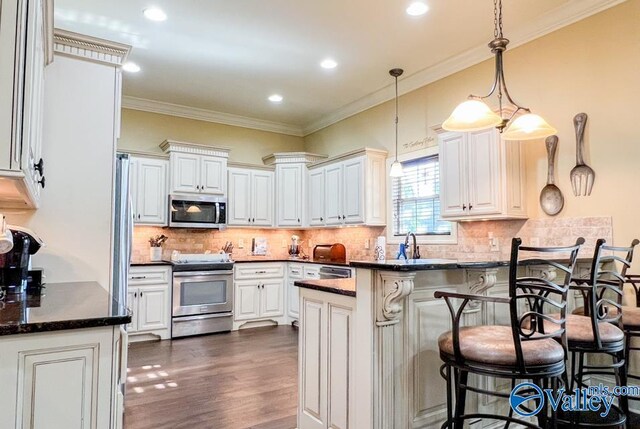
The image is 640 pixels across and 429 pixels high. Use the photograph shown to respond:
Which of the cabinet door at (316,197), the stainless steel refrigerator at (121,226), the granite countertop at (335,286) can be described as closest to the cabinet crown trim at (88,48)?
the stainless steel refrigerator at (121,226)

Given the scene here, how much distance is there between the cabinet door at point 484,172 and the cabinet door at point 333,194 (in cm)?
215

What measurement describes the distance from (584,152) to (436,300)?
2070 mm

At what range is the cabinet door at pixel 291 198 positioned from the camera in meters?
6.31

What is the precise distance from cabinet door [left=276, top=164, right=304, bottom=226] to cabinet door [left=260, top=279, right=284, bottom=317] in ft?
3.10

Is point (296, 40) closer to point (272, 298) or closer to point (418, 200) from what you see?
point (418, 200)

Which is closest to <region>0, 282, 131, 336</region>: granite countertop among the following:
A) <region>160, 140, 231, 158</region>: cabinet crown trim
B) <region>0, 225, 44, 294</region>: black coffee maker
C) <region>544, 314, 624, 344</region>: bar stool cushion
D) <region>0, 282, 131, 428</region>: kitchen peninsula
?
<region>0, 282, 131, 428</region>: kitchen peninsula

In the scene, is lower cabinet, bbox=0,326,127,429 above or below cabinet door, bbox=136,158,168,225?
below

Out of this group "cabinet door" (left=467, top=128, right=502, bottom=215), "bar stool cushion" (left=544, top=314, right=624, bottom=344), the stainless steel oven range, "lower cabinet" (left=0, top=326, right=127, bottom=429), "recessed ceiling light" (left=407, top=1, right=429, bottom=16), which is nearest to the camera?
"lower cabinet" (left=0, top=326, right=127, bottom=429)

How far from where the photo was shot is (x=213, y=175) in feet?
19.0

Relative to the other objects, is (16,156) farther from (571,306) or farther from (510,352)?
(571,306)

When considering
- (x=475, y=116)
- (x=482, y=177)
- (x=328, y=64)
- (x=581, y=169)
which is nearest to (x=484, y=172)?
(x=482, y=177)

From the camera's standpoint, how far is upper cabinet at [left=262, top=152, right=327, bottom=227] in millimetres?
6305

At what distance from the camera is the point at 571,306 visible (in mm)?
3043

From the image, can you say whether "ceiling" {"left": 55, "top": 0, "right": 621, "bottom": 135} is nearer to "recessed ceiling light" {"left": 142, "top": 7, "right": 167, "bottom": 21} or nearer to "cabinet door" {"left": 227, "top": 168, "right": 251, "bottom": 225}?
"recessed ceiling light" {"left": 142, "top": 7, "right": 167, "bottom": 21}
